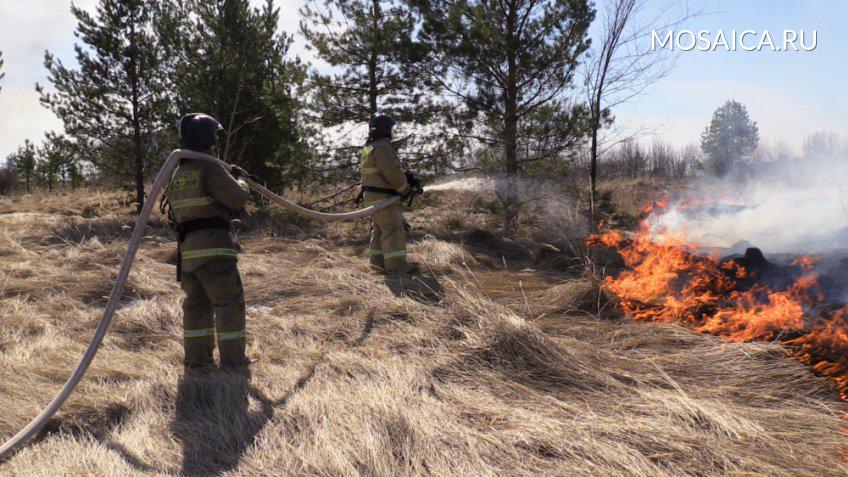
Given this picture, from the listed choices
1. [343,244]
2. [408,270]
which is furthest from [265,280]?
[343,244]

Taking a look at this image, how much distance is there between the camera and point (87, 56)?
11.1m

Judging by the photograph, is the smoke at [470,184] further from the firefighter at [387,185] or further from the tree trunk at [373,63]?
the firefighter at [387,185]

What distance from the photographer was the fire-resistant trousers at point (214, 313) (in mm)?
3396

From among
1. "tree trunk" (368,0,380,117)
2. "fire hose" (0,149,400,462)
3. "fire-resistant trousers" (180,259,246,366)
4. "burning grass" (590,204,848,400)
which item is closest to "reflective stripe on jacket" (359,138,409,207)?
"fire hose" (0,149,400,462)

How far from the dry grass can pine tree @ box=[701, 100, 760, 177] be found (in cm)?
3491

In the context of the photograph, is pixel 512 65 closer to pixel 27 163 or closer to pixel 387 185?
pixel 387 185

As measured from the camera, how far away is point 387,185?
20.1 feet

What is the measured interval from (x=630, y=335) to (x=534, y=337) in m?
1.07

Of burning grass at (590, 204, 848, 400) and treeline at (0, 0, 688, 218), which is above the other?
treeline at (0, 0, 688, 218)

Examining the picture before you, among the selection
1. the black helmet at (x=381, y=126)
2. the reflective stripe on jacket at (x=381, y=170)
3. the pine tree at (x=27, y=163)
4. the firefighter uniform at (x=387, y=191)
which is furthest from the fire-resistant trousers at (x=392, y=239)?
the pine tree at (x=27, y=163)

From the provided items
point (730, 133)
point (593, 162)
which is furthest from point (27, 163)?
point (730, 133)

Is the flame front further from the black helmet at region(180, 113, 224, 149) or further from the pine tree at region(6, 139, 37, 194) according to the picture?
the pine tree at region(6, 139, 37, 194)

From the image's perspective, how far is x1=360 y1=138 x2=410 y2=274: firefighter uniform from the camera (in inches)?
234

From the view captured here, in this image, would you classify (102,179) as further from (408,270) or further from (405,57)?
(408,270)
